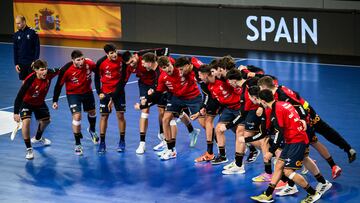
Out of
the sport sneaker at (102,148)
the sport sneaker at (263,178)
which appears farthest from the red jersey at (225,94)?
the sport sneaker at (102,148)

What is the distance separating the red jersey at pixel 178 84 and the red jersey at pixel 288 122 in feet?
10.2

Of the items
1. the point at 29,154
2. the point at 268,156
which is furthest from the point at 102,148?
the point at 268,156

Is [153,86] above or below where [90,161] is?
above

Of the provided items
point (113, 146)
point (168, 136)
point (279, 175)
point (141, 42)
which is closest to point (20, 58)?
point (113, 146)

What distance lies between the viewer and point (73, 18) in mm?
29141

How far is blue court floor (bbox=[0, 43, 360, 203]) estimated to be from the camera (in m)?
12.5

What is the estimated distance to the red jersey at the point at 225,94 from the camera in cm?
1381

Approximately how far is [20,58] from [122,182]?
6209 millimetres

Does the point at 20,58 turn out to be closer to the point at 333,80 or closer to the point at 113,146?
the point at 113,146

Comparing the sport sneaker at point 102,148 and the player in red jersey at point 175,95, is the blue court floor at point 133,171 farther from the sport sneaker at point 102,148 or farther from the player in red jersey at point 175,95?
the player in red jersey at point 175,95

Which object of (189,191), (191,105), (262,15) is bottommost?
(189,191)

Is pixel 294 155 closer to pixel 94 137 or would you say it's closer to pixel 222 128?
pixel 222 128

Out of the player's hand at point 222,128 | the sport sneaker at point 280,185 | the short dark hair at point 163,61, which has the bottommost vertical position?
the sport sneaker at point 280,185

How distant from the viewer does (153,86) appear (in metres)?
15.2
